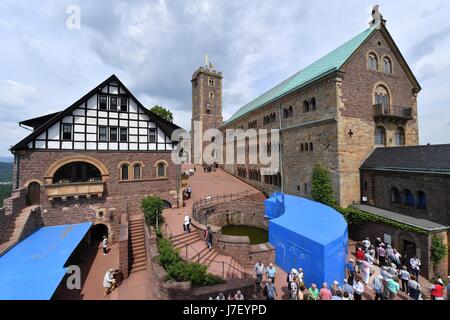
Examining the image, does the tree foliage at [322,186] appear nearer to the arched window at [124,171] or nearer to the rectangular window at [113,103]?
the arched window at [124,171]

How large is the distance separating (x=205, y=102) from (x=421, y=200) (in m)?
41.7

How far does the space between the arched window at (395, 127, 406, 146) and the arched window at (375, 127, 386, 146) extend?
74.8 inches

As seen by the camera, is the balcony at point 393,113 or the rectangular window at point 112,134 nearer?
the rectangular window at point 112,134

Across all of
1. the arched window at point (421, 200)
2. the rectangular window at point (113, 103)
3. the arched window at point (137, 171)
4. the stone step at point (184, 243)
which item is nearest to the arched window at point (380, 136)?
the arched window at point (421, 200)

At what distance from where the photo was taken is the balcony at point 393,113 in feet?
60.1

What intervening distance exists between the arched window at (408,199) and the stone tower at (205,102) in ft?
127

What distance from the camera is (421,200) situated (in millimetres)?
13883

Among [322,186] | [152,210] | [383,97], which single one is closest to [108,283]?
[152,210]

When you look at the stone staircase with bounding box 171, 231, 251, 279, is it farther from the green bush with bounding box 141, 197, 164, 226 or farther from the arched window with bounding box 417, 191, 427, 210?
the arched window with bounding box 417, 191, 427, 210

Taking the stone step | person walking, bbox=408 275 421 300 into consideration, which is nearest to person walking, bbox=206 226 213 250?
the stone step

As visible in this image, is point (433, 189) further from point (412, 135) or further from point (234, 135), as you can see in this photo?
point (234, 135)

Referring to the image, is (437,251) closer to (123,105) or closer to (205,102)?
(123,105)
